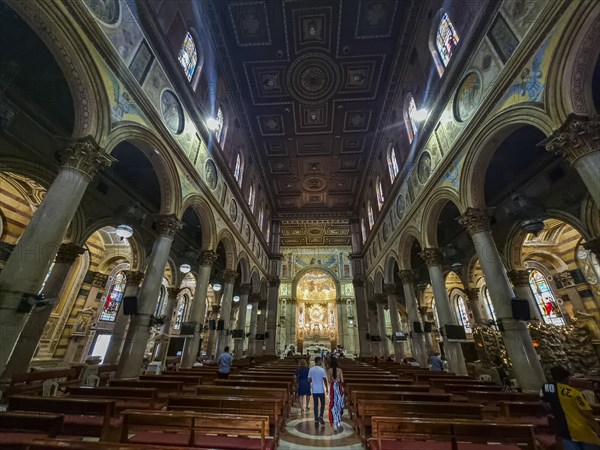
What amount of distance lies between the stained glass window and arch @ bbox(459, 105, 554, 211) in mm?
4093

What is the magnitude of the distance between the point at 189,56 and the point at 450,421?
1486 centimetres

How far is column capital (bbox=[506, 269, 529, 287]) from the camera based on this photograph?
40.1ft

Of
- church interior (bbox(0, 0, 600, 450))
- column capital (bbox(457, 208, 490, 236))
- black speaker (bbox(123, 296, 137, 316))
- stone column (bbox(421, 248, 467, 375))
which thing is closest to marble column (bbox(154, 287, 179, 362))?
church interior (bbox(0, 0, 600, 450))

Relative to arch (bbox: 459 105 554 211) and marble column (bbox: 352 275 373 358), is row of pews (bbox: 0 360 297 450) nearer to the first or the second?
arch (bbox: 459 105 554 211)

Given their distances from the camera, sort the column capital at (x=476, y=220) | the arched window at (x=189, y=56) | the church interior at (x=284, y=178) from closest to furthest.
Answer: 1. the church interior at (x=284, y=178)
2. the column capital at (x=476, y=220)
3. the arched window at (x=189, y=56)

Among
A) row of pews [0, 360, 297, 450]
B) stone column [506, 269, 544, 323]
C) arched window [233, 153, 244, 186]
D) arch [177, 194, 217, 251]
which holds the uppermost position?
arched window [233, 153, 244, 186]

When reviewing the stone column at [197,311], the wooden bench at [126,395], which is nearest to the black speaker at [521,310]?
the wooden bench at [126,395]

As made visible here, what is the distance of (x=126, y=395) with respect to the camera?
4.85 m

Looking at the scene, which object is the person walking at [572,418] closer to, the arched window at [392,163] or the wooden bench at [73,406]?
the wooden bench at [73,406]

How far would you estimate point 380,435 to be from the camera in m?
3.00

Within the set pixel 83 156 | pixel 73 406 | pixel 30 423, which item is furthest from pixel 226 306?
pixel 30 423

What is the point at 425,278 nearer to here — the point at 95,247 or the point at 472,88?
the point at 472,88

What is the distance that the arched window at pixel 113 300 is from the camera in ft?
60.5

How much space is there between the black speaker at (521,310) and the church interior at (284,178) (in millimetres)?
30
